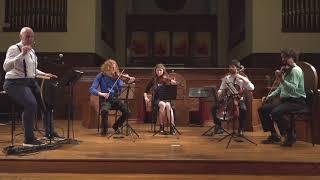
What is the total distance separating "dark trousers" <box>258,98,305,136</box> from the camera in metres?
6.58

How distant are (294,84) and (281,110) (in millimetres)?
400

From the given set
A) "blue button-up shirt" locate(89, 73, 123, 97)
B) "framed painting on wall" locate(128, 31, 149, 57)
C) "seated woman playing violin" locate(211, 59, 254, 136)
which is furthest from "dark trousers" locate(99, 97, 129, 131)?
"framed painting on wall" locate(128, 31, 149, 57)

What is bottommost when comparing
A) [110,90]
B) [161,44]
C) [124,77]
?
[110,90]

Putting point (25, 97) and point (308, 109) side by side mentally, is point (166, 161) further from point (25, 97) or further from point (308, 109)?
point (308, 109)

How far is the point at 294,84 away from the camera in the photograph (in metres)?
6.52

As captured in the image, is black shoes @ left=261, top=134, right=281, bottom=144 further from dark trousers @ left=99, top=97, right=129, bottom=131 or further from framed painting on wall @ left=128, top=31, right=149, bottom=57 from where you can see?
framed painting on wall @ left=128, top=31, right=149, bottom=57

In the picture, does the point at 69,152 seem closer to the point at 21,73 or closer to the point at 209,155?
the point at 21,73

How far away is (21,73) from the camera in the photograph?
5.65 meters

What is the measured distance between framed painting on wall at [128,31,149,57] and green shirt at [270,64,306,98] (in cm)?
797

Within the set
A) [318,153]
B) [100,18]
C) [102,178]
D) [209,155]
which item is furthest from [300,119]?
[100,18]

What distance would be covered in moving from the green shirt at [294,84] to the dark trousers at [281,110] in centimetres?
9

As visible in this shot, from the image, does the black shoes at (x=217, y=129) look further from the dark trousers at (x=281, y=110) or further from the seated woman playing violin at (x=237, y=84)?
the dark trousers at (x=281, y=110)

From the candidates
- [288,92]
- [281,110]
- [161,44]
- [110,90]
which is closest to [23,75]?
[110,90]

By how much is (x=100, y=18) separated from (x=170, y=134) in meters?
5.39
